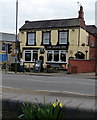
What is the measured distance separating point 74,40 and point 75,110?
86.7 ft

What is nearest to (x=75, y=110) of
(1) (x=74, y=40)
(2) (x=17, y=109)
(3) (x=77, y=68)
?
(2) (x=17, y=109)

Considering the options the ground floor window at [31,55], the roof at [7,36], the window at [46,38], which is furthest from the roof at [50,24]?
the roof at [7,36]

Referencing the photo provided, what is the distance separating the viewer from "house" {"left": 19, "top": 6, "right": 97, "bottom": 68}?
99.4ft

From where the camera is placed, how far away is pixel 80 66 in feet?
90.1

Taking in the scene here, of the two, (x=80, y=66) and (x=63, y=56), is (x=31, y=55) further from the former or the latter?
(x=80, y=66)

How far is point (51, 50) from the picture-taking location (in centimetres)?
3147

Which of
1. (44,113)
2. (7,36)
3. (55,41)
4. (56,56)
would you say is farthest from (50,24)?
(44,113)

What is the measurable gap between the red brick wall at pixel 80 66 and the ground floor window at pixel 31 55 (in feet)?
23.7

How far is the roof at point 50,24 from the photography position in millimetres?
30897

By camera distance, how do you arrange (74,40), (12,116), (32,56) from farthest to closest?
(32,56) → (74,40) → (12,116)

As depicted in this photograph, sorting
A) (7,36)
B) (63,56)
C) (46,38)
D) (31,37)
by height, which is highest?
(7,36)

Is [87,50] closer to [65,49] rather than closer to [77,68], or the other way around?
[65,49]

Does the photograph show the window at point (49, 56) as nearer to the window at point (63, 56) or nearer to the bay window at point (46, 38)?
the bay window at point (46, 38)

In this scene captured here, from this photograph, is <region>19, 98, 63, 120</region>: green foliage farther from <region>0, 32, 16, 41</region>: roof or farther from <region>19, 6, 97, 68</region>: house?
<region>0, 32, 16, 41</region>: roof
